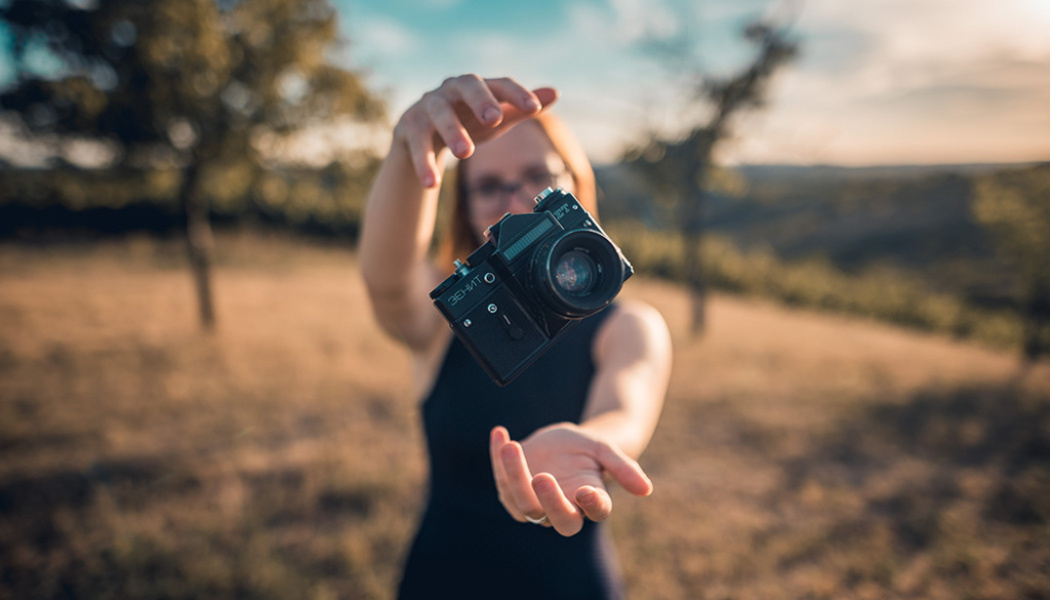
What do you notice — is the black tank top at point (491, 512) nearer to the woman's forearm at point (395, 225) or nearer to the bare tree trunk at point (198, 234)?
the woman's forearm at point (395, 225)

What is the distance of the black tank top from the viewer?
1833mm

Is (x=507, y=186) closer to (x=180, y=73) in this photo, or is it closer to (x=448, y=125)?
(x=448, y=125)

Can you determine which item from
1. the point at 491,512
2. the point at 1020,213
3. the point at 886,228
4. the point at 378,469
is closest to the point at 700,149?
the point at 1020,213

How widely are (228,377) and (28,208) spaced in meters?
25.1

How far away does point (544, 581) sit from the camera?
181 centimetres

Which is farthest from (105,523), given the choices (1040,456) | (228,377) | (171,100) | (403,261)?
(1040,456)

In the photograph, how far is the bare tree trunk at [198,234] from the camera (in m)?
9.06

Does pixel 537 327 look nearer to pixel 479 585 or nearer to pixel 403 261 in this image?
pixel 403 261

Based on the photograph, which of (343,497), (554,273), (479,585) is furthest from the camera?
(343,497)

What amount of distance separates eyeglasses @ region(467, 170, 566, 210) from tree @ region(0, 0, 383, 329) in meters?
7.19

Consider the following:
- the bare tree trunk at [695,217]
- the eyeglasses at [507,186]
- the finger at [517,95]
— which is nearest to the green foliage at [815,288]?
the bare tree trunk at [695,217]

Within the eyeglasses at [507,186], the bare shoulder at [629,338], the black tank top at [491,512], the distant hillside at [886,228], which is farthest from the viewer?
the distant hillside at [886,228]

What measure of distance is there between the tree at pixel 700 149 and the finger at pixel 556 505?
11.6 meters

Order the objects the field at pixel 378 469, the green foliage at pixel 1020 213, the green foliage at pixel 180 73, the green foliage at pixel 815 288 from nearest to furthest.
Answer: the field at pixel 378 469
the green foliage at pixel 180 73
the green foliage at pixel 1020 213
the green foliage at pixel 815 288
